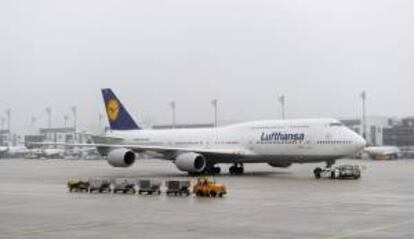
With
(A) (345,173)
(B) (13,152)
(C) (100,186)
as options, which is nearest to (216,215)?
(C) (100,186)

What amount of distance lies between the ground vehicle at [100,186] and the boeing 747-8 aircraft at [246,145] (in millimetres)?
16458

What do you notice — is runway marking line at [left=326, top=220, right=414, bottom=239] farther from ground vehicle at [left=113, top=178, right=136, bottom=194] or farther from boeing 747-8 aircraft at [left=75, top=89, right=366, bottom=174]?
boeing 747-8 aircraft at [left=75, top=89, right=366, bottom=174]

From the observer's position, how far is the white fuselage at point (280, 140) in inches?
1865

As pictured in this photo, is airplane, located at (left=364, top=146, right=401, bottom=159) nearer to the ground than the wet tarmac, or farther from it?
farther from it

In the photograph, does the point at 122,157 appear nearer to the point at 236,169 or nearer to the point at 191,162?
the point at 191,162

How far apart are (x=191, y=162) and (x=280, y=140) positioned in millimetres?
6669

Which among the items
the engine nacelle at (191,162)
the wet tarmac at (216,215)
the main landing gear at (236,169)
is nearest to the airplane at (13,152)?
the main landing gear at (236,169)

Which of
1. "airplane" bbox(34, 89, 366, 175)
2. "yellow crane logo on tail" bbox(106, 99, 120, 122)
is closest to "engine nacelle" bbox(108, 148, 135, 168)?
"airplane" bbox(34, 89, 366, 175)

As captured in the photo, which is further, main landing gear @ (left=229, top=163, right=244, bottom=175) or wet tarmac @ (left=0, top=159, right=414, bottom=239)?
main landing gear @ (left=229, top=163, right=244, bottom=175)

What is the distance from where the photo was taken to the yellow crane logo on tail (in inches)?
2532

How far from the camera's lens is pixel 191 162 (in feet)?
167

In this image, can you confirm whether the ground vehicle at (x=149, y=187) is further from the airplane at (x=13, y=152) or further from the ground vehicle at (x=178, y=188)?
the airplane at (x=13, y=152)

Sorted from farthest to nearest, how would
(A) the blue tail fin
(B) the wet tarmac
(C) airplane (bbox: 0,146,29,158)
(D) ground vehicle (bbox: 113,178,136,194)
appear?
(C) airplane (bbox: 0,146,29,158) < (A) the blue tail fin < (D) ground vehicle (bbox: 113,178,136,194) < (B) the wet tarmac

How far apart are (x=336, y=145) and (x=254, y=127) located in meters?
7.67
